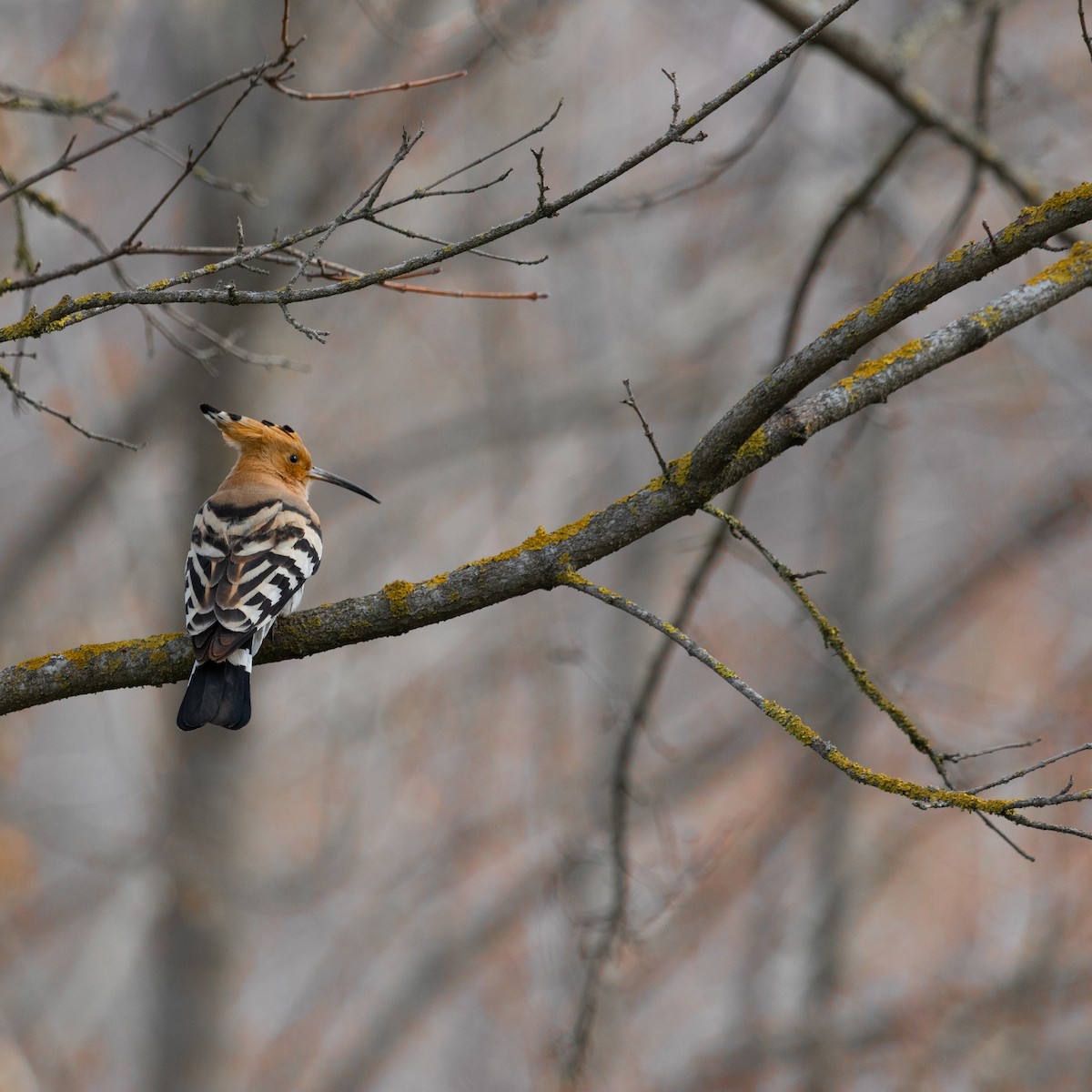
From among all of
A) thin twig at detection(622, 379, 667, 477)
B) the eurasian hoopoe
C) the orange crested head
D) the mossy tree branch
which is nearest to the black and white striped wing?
the eurasian hoopoe

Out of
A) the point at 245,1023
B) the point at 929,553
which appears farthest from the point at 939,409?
the point at 245,1023

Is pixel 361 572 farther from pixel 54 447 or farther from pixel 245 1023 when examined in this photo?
pixel 245 1023

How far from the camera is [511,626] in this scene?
42.2 ft

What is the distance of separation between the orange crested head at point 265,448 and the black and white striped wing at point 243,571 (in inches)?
18.7

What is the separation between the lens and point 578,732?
1398 cm

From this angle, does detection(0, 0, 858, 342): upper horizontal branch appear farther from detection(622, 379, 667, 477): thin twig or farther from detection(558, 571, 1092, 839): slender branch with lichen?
detection(558, 571, 1092, 839): slender branch with lichen

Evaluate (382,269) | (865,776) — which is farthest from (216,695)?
(865,776)

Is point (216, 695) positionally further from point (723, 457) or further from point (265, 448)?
point (265, 448)

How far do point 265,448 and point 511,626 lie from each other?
7.84 meters

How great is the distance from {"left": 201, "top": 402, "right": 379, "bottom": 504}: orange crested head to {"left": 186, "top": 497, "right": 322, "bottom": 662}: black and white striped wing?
0.47 meters

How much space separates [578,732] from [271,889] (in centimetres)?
427

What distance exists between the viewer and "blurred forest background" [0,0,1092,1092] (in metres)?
9.73

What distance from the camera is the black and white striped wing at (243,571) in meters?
3.53

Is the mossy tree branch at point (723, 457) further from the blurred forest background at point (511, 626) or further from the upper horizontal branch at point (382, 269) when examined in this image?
the blurred forest background at point (511, 626)
